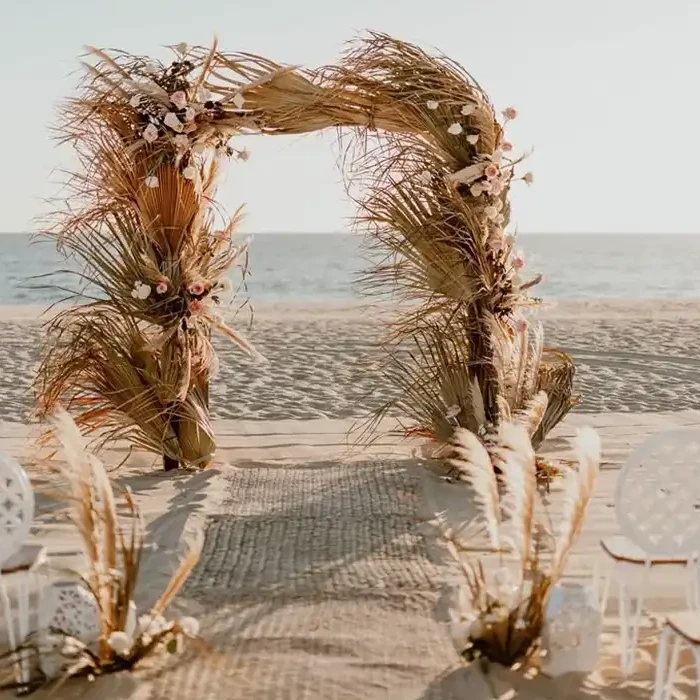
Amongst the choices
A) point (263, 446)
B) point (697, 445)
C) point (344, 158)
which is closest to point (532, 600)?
point (697, 445)

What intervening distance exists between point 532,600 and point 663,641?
1.46 feet

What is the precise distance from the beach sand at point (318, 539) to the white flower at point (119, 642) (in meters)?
0.10

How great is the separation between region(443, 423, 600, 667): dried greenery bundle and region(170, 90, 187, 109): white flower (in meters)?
3.33

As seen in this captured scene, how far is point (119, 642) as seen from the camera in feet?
10.7

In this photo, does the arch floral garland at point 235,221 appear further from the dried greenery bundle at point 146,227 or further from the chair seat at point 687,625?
the chair seat at point 687,625

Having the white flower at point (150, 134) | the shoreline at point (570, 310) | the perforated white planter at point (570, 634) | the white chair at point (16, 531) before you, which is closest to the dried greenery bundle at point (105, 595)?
the white chair at point (16, 531)

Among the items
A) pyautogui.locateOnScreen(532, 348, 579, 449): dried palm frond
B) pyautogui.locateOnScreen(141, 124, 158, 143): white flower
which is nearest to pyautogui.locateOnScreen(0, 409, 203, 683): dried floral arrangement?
pyautogui.locateOnScreen(141, 124, 158, 143): white flower

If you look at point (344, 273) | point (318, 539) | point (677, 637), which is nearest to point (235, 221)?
point (318, 539)

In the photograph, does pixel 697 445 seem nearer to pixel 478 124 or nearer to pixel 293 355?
pixel 478 124

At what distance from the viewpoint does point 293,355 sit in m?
12.2

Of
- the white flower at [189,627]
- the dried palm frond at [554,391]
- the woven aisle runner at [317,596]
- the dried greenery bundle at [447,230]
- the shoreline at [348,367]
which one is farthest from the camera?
the shoreline at [348,367]

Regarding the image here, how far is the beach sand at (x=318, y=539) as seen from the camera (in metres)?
3.39

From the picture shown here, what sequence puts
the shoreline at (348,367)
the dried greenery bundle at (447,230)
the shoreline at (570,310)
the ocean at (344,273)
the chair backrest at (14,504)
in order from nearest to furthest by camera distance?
1. the chair backrest at (14,504)
2. the dried greenery bundle at (447,230)
3. the shoreline at (348,367)
4. the shoreline at (570,310)
5. the ocean at (344,273)

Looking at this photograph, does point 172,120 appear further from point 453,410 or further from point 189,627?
point 189,627
